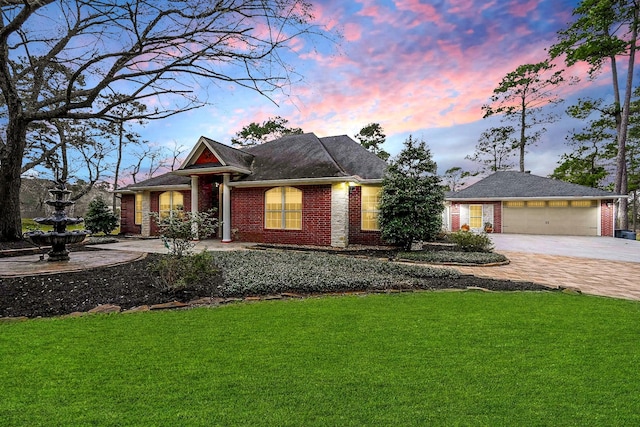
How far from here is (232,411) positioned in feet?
6.69

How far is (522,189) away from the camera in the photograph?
71.3 ft

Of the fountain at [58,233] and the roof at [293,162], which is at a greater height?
the roof at [293,162]

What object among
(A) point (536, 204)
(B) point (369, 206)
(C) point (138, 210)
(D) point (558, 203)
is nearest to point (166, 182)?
(C) point (138, 210)

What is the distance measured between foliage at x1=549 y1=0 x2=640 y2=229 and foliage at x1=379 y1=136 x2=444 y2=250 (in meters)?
17.8

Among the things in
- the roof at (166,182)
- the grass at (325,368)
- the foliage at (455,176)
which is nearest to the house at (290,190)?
the roof at (166,182)

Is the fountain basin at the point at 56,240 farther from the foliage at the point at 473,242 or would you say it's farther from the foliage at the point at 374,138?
the foliage at the point at 374,138

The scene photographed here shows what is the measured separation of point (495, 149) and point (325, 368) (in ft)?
111

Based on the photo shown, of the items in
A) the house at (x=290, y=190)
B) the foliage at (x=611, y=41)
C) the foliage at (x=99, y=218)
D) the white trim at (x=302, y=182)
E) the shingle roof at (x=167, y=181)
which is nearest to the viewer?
the white trim at (x=302, y=182)

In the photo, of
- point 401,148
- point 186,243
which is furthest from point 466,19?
point 186,243

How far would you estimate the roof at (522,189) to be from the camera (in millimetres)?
19922

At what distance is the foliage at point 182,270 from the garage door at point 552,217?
22336 mm

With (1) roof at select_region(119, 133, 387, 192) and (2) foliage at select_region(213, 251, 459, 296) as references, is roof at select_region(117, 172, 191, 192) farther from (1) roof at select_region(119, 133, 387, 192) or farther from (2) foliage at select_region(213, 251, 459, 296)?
(2) foliage at select_region(213, 251, 459, 296)

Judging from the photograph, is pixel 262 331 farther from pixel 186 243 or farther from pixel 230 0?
pixel 230 0

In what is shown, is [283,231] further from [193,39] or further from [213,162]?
[193,39]
